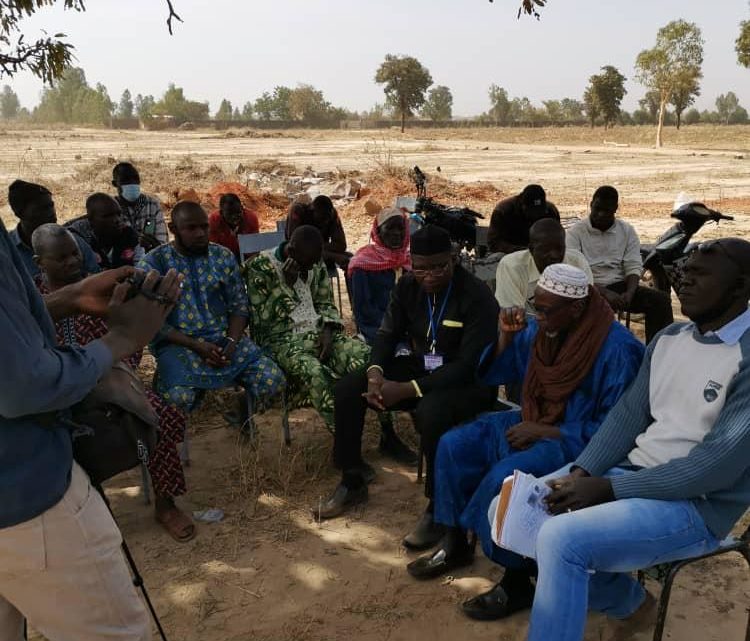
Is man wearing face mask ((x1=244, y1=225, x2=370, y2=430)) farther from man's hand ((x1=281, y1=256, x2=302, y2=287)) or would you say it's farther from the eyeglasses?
the eyeglasses

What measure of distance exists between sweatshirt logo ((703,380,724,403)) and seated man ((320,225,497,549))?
134 cm

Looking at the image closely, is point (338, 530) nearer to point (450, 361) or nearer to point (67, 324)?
point (450, 361)

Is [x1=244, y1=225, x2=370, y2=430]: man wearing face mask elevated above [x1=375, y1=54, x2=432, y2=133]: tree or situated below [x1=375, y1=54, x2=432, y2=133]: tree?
below

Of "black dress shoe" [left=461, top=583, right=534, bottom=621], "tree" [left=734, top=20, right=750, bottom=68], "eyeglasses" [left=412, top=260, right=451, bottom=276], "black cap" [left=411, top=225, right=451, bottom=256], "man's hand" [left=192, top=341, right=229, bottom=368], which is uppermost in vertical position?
"tree" [left=734, top=20, right=750, bottom=68]

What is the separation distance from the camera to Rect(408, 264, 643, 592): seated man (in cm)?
281

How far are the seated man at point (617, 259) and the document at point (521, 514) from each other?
3.17 m

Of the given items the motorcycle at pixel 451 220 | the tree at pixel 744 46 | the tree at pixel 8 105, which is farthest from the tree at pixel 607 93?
the tree at pixel 8 105

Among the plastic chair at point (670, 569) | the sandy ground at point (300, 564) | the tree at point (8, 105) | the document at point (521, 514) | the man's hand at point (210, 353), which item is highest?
the tree at point (8, 105)

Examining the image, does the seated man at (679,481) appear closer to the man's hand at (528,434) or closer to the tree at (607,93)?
the man's hand at (528,434)

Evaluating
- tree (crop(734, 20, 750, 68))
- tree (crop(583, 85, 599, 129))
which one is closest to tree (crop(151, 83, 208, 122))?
tree (crop(583, 85, 599, 129))

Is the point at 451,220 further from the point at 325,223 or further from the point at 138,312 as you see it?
the point at 138,312

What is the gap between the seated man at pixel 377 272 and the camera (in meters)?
5.05

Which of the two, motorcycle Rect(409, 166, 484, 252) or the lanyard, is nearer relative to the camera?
the lanyard

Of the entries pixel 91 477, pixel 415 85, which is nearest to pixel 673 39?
pixel 415 85
